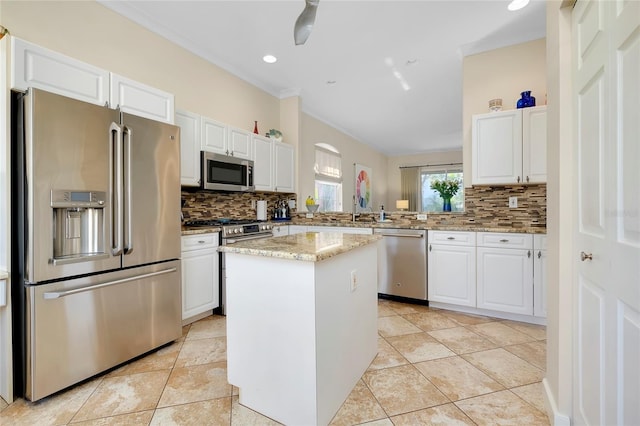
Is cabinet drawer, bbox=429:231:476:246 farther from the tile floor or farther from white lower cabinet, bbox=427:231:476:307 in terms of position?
the tile floor

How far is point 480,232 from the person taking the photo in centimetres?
296

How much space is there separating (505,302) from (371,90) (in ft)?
10.7

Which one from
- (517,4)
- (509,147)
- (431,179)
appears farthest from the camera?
(431,179)

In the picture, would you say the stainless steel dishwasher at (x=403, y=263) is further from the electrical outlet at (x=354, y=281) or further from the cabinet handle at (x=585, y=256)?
the cabinet handle at (x=585, y=256)

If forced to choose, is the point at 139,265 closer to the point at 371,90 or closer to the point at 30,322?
the point at 30,322

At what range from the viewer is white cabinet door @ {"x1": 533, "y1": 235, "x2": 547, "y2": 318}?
269 centimetres

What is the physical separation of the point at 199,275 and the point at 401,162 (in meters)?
7.28

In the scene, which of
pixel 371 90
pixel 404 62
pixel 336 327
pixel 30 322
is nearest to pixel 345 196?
pixel 371 90

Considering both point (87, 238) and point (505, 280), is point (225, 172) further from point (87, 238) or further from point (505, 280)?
point (505, 280)

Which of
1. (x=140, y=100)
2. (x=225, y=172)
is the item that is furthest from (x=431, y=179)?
(x=140, y=100)

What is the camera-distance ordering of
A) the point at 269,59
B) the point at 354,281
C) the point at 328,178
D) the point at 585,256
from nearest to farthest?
the point at 585,256, the point at 354,281, the point at 269,59, the point at 328,178

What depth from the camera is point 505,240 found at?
2.84 m

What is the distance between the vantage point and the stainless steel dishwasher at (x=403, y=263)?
3295 millimetres

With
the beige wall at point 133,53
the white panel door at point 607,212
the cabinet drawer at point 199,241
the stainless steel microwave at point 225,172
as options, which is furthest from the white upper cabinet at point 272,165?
the white panel door at point 607,212
